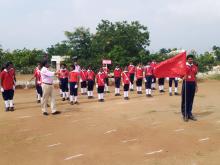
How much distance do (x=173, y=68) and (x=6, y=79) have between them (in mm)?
6860

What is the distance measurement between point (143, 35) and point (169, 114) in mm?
22047

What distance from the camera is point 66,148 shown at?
9.57 metres

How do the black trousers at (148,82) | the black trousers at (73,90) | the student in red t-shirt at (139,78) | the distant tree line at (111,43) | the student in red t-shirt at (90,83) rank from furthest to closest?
the distant tree line at (111,43) → the student in red t-shirt at (139,78) → the student in red t-shirt at (90,83) → the black trousers at (148,82) → the black trousers at (73,90)

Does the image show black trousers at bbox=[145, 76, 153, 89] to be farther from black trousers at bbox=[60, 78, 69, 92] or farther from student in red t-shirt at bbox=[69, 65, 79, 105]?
black trousers at bbox=[60, 78, 69, 92]

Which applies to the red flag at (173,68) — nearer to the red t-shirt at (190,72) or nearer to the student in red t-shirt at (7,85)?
the red t-shirt at (190,72)

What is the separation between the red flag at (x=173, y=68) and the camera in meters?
12.6

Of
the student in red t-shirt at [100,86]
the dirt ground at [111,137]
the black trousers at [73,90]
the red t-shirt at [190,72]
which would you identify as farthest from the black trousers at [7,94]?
the red t-shirt at [190,72]

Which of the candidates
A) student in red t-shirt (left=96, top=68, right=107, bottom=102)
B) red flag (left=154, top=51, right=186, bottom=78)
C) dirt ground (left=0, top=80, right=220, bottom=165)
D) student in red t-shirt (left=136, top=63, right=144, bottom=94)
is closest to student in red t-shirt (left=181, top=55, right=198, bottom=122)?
red flag (left=154, top=51, right=186, bottom=78)

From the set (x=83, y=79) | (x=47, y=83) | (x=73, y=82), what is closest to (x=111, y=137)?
(x=47, y=83)

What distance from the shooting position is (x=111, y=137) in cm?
1046

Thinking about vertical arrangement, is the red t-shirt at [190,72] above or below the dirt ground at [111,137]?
above

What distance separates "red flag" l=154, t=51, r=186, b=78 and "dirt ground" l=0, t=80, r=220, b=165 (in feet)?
4.71

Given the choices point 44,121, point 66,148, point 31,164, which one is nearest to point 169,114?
point 44,121

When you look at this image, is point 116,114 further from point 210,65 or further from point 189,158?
point 210,65
